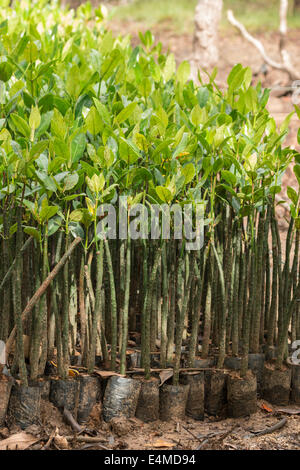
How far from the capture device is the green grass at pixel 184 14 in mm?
9820

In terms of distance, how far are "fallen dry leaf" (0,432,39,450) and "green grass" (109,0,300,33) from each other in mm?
8740

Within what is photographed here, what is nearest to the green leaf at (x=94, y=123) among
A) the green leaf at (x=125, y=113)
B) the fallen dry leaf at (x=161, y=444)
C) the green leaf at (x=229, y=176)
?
the green leaf at (x=125, y=113)

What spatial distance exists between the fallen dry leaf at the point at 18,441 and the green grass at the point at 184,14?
28.7 ft

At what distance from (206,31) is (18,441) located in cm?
535

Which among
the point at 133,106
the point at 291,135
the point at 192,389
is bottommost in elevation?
the point at 192,389

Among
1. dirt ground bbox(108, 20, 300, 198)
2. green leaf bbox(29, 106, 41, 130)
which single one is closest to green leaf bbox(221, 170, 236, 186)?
green leaf bbox(29, 106, 41, 130)

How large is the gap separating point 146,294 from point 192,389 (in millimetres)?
386

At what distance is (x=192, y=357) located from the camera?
2076 mm

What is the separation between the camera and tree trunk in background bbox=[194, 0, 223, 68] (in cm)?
623

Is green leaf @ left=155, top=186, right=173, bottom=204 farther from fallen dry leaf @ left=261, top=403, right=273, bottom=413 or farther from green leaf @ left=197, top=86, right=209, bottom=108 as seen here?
fallen dry leaf @ left=261, top=403, right=273, bottom=413

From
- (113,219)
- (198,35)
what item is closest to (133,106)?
(113,219)

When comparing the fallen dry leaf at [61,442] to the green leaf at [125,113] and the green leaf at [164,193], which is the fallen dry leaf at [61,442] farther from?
the green leaf at [125,113]
